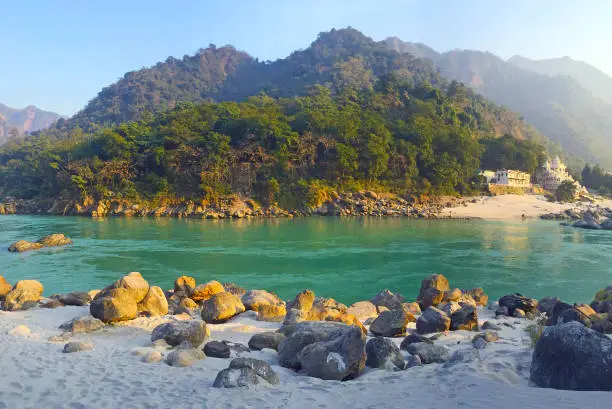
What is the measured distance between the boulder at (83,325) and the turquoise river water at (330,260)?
708 centimetres

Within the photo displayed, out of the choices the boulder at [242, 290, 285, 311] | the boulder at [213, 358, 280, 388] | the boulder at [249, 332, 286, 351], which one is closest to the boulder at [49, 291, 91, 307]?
the boulder at [242, 290, 285, 311]

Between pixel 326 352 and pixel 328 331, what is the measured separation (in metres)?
0.80

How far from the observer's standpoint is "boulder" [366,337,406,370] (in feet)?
18.7

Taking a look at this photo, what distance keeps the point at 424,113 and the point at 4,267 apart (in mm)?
67282

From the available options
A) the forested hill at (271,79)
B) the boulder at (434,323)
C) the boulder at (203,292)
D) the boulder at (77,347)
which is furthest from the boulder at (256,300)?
the forested hill at (271,79)

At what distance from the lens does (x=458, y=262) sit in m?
19.1

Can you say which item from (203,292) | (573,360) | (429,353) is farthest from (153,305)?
(573,360)

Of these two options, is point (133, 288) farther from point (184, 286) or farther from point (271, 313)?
point (271, 313)

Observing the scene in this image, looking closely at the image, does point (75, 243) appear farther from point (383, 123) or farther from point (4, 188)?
point (4, 188)

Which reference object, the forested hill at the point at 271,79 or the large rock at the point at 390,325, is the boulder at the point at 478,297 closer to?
the large rock at the point at 390,325

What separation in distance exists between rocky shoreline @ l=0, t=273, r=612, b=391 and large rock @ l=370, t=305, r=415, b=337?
2 cm

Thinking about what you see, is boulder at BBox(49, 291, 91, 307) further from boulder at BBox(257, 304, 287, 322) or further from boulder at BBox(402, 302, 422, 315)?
boulder at BBox(402, 302, 422, 315)

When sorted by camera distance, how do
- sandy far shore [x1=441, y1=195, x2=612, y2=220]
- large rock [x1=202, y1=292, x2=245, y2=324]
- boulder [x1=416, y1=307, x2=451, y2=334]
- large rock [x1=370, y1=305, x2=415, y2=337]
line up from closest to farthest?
1. large rock [x1=370, y1=305, x2=415, y2=337]
2. boulder [x1=416, y1=307, x2=451, y2=334]
3. large rock [x1=202, y1=292, x2=245, y2=324]
4. sandy far shore [x1=441, y1=195, x2=612, y2=220]

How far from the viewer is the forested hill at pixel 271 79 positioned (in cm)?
11819
